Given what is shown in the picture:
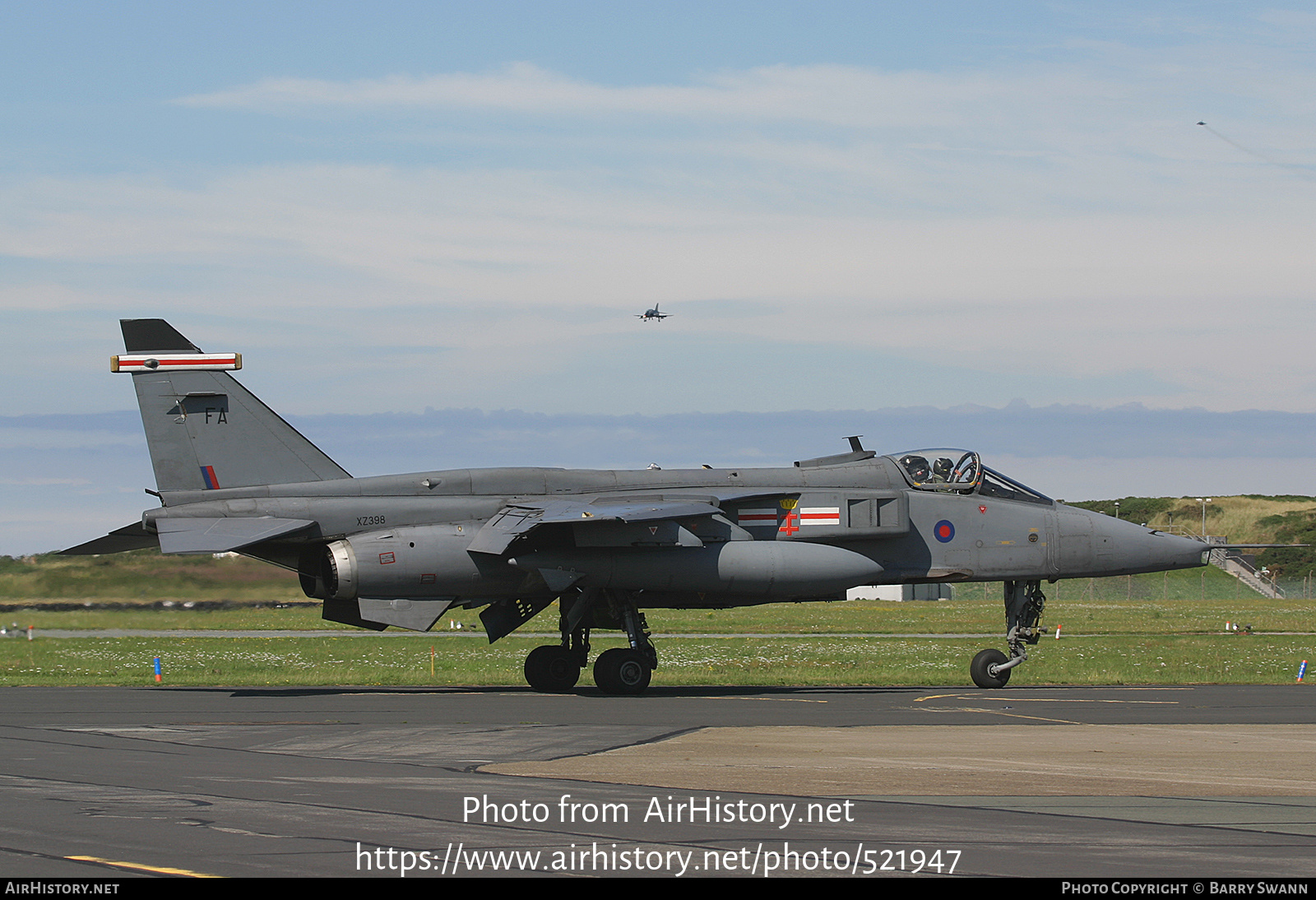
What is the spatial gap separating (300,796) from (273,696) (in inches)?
439

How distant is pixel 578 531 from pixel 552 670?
273cm

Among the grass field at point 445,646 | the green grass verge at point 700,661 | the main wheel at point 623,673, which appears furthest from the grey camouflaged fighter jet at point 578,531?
the green grass verge at point 700,661

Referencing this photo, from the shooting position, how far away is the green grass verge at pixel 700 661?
86.0ft

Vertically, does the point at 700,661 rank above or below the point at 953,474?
below

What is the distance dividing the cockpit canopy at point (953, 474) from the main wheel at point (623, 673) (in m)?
5.92

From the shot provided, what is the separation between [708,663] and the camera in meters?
31.2

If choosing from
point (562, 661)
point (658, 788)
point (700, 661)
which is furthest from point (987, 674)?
point (658, 788)

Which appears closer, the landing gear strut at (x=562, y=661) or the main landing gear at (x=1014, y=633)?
the main landing gear at (x=1014, y=633)

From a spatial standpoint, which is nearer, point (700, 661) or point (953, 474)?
point (953, 474)

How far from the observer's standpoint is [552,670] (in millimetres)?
23703

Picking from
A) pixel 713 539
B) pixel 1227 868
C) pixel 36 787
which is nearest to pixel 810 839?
pixel 1227 868

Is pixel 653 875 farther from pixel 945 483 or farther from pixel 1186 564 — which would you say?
pixel 1186 564

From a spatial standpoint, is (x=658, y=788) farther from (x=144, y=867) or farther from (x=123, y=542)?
(x=123, y=542)

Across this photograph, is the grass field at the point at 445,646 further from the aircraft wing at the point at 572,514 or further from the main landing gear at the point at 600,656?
the aircraft wing at the point at 572,514
